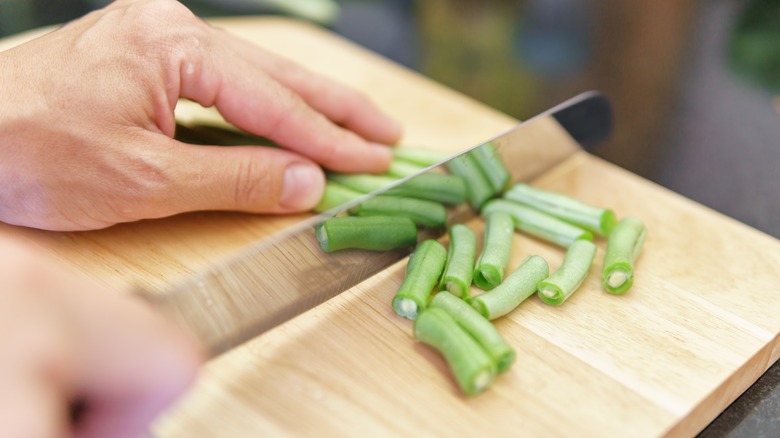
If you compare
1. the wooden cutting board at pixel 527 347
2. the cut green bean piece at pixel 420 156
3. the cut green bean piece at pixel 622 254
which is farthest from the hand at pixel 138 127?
the cut green bean piece at pixel 622 254

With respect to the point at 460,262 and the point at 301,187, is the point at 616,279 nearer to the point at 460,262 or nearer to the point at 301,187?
the point at 460,262

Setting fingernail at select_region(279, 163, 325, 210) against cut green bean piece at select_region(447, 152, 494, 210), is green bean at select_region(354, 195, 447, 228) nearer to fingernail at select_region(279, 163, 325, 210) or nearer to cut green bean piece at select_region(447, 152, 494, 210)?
cut green bean piece at select_region(447, 152, 494, 210)

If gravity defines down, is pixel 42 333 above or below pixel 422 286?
above

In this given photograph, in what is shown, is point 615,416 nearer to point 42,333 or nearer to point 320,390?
point 320,390

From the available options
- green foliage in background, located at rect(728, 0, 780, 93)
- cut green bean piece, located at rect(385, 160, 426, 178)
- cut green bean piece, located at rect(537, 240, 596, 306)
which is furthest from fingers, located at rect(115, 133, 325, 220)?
green foliage in background, located at rect(728, 0, 780, 93)

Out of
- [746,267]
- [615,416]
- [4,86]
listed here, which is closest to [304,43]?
[4,86]

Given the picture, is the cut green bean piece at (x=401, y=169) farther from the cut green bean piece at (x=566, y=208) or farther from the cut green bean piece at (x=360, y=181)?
the cut green bean piece at (x=566, y=208)
